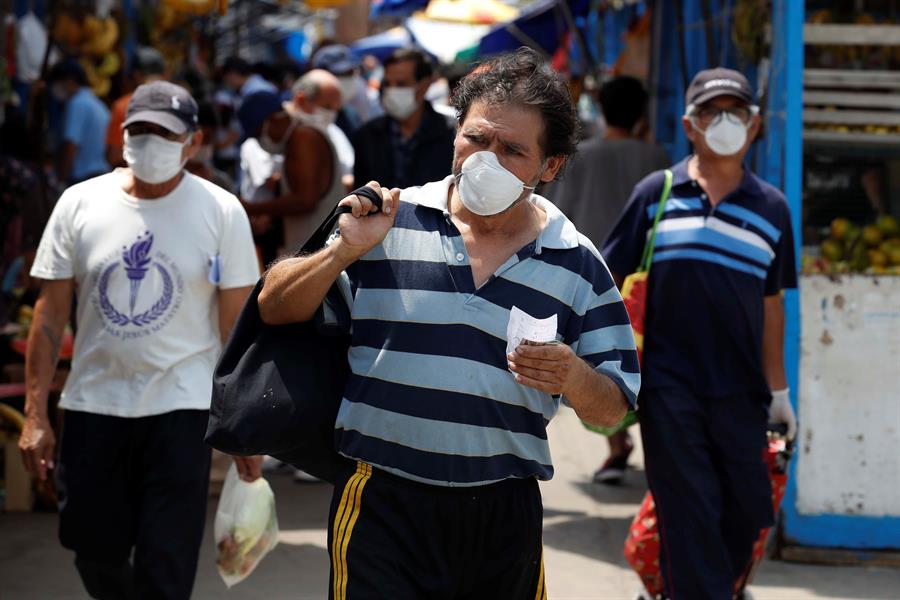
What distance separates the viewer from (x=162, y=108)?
14.2 ft

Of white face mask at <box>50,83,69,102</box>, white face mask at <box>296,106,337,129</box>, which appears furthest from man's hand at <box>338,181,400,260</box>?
white face mask at <box>50,83,69,102</box>

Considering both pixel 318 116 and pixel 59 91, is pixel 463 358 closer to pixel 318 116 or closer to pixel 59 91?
pixel 318 116

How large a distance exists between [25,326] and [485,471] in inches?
200

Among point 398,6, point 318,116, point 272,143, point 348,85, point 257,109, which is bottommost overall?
point 272,143

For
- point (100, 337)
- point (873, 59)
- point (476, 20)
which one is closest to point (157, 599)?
point (100, 337)

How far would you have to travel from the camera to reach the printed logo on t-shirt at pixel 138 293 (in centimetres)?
415

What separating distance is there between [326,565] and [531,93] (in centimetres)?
338

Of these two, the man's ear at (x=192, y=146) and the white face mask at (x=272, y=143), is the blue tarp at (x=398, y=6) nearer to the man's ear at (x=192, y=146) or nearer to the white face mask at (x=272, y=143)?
the white face mask at (x=272, y=143)

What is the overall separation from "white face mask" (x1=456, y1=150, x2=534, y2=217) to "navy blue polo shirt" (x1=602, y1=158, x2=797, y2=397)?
1.90 metres

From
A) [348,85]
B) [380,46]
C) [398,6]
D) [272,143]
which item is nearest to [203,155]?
[272,143]

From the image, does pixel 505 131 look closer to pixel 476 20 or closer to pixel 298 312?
pixel 298 312

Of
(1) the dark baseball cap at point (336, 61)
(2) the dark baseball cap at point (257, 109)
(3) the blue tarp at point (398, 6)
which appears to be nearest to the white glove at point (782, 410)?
(2) the dark baseball cap at point (257, 109)

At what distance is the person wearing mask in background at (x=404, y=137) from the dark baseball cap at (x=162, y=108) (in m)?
2.55

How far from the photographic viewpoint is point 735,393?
4.65 m
